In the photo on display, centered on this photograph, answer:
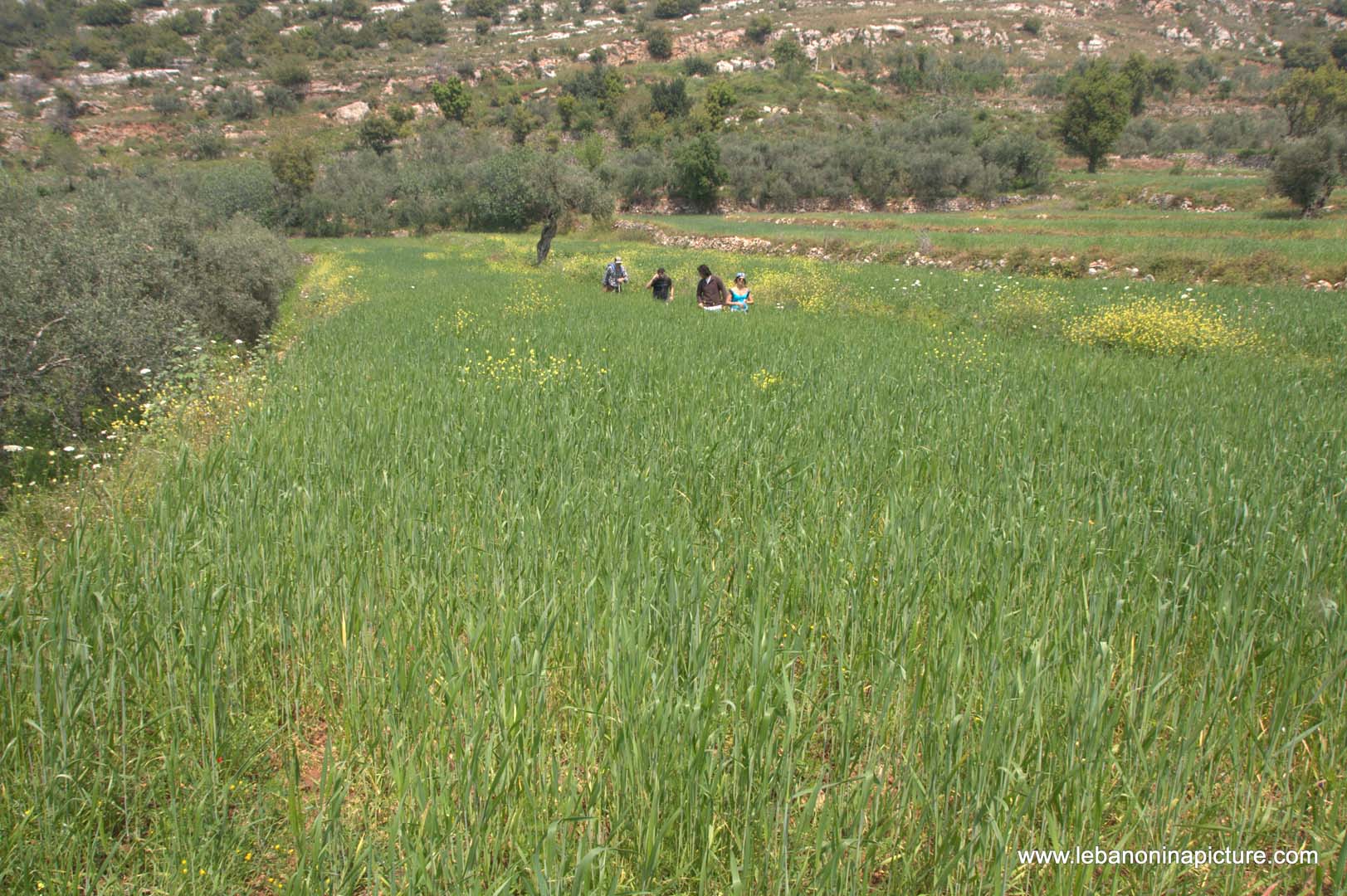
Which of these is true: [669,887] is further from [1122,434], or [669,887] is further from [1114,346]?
[1114,346]

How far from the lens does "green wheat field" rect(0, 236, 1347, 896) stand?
207 cm

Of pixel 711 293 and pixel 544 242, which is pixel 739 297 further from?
pixel 544 242

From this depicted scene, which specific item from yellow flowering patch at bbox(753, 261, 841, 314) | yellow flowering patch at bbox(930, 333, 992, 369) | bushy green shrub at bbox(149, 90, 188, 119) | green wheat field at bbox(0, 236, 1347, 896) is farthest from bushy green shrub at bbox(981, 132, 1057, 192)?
bushy green shrub at bbox(149, 90, 188, 119)

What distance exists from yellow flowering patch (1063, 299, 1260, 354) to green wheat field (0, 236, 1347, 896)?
585cm

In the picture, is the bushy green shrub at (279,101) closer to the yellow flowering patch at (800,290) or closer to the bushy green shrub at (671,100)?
the bushy green shrub at (671,100)

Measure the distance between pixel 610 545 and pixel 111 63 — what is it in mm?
130133

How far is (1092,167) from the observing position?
198 ft

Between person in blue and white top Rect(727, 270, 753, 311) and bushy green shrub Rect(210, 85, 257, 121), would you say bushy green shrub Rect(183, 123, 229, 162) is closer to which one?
bushy green shrub Rect(210, 85, 257, 121)

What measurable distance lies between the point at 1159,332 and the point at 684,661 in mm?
11693

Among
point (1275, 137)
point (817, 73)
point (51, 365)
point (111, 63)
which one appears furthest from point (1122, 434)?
point (111, 63)

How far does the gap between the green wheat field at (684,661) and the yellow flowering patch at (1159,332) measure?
5.85 meters

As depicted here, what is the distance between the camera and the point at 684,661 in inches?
110

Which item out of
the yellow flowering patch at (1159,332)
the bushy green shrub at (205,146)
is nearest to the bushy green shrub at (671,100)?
the bushy green shrub at (205,146)

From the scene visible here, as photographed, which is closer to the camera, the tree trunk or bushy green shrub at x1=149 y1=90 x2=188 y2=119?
the tree trunk
